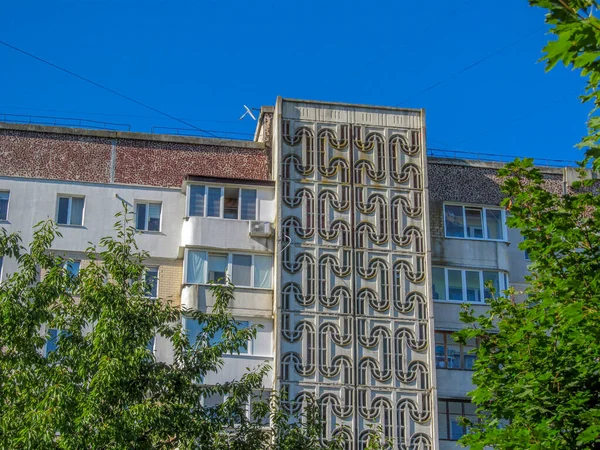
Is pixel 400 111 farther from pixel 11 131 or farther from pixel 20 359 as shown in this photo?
pixel 20 359

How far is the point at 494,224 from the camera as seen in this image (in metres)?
39.6

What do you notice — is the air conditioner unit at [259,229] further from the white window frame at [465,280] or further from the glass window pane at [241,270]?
the white window frame at [465,280]

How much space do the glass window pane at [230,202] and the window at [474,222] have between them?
7392 millimetres

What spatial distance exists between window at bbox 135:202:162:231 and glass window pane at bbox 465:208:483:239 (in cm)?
1076

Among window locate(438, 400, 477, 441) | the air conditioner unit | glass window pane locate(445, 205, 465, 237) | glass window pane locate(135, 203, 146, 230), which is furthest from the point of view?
glass window pane locate(445, 205, 465, 237)

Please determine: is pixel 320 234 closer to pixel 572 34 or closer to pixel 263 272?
pixel 263 272

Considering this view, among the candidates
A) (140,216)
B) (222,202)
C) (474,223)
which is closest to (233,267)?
(222,202)

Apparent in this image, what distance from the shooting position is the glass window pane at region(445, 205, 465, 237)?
3916 cm

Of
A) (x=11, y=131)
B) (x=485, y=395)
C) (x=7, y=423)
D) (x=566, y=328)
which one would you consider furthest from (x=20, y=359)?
(x=11, y=131)

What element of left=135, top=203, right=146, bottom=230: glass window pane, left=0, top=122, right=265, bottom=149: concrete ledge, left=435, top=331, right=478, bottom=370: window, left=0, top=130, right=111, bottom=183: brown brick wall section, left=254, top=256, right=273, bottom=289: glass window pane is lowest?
left=435, top=331, right=478, bottom=370: window

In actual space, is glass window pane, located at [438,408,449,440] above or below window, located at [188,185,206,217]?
below

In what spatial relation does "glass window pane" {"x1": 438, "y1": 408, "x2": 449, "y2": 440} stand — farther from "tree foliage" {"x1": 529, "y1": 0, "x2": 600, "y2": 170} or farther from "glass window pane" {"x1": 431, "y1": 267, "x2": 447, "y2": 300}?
"tree foliage" {"x1": 529, "y1": 0, "x2": 600, "y2": 170}

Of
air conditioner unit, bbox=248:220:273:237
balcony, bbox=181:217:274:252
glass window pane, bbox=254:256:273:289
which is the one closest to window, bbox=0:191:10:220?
balcony, bbox=181:217:274:252

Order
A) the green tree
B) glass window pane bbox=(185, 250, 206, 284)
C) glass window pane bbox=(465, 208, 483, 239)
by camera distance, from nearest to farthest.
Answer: the green tree → glass window pane bbox=(185, 250, 206, 284) → glass window pane bbox=(465, 208, 483, 239)
